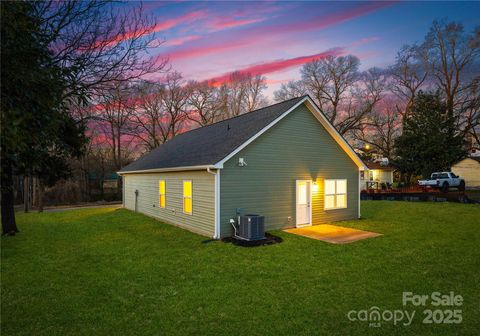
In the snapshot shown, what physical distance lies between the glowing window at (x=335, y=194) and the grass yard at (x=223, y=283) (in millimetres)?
3603

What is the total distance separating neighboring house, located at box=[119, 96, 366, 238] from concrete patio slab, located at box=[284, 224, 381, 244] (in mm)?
636

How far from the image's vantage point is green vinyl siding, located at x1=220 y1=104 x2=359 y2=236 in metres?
11.0

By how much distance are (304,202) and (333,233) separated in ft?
7.33

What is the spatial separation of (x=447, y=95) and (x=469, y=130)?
196 inches

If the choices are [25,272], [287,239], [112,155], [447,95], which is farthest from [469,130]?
[112,155]

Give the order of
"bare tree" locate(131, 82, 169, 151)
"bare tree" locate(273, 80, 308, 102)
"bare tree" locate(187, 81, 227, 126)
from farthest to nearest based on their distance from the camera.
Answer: "bare tree" locate(273, 80, 308, 102)
"bare tree" locate(187, 81, 227, 126)
"bare tree" locate(131, 82, 169, 151)

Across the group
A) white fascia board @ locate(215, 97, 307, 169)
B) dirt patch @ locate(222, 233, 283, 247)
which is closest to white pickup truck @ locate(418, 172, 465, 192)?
white fascia board @ locate(215, 97, 307, 169)

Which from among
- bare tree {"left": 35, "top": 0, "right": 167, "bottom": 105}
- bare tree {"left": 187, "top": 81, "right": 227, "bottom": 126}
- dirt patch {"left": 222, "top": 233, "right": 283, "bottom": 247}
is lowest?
dirt patch {"left": 222, "top": 233, "right": 283, "bottom": 247}

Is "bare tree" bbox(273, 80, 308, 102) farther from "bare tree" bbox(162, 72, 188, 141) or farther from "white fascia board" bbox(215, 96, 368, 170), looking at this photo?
"white fascia board" bbox(215, 96, 368, 170)

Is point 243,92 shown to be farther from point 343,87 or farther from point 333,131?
point 333,131

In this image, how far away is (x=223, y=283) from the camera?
6.18 meters

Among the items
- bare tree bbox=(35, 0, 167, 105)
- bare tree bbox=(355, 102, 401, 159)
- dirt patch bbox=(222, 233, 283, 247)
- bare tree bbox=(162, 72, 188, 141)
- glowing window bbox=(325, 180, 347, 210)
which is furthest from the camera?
bare tree bbox=(355, 102, 401, 159)

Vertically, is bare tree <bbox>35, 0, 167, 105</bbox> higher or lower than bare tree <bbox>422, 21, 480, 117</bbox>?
lower

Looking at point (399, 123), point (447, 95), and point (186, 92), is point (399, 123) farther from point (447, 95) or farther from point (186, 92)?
point (186, 92)
